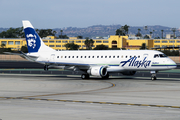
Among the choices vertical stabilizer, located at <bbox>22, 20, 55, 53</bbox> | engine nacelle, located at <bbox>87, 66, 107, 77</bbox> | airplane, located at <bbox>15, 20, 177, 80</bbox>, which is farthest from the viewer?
vertical stabilizer, located at <bbox>22, 20, 55, 53</bbox>

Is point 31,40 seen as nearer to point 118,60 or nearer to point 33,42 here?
point 33,42

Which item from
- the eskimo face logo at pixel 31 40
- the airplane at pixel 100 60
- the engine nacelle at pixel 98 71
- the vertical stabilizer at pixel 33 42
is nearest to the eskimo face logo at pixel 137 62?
the airplane at pixel 100 60

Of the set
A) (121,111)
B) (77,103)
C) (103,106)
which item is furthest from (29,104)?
(121,111)

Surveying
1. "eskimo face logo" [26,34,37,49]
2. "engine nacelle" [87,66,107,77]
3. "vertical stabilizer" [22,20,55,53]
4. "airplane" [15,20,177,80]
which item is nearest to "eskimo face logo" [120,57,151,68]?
"airplane" [15,20,177,80]

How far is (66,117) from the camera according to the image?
1745cm

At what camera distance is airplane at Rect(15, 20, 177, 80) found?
4628 cm

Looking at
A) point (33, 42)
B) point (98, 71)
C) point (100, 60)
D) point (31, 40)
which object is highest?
point (31, 40)


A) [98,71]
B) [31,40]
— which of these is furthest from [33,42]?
Result: [98,71]

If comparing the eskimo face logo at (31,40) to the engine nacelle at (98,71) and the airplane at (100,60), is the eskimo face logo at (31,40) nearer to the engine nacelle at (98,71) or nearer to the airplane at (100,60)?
the airplane at (100,60)

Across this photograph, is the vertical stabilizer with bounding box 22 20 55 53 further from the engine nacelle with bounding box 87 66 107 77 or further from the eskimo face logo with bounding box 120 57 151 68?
the eskimo face logo with bounding box 120 57 151 68

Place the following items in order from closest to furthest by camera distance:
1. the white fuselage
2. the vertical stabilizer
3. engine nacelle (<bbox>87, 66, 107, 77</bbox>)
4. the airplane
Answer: the white fuselage < the airplane < engine nacelle (<bbox>87, 66, 107, 77</bbox>) < the vertical stabilizer

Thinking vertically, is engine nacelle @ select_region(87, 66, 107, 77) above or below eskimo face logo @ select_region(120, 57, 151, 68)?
below

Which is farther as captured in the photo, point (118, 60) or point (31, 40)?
point (31, 40)

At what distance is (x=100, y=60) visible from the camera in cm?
4972
